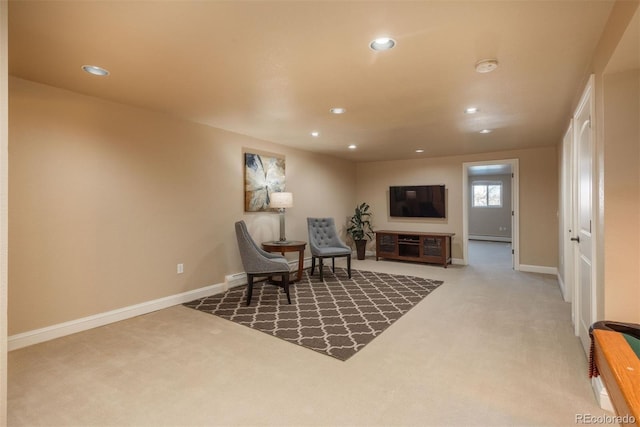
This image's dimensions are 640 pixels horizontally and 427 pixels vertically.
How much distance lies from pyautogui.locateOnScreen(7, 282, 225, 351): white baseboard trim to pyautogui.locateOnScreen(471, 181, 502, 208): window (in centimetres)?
935

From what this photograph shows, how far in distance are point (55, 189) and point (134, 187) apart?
0.69 m

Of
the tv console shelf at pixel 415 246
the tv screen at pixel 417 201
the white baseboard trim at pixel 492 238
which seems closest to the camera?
the tv console shelf at pixel 415 246

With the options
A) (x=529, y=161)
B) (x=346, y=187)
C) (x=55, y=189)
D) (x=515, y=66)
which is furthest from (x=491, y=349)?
(x=346, y=187)

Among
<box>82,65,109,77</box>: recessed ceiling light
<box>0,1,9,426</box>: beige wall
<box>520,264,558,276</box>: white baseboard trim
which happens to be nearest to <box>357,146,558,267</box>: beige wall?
<box>520,264,558,276</box>: white baseboard trim

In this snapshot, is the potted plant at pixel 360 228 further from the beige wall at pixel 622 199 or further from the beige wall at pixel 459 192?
the beige wall at pixel 622 199

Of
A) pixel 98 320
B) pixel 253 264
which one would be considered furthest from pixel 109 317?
pixel 253 264

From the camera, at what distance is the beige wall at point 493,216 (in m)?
10.1

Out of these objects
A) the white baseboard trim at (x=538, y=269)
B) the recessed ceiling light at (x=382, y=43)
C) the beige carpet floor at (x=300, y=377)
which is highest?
the recessed ceiling light at (x=382, y=43)

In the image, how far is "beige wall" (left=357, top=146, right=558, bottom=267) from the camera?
219 inches

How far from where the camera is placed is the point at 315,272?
559 cm

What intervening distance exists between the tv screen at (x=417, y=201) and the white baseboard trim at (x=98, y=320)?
14.5 feet

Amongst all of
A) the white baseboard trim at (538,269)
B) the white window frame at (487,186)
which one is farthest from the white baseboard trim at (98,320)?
the white window frame at (487,186)

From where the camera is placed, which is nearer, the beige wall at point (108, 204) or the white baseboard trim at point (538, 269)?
the beige wall at point (108, 204)

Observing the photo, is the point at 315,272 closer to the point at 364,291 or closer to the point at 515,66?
the point at 364,291
